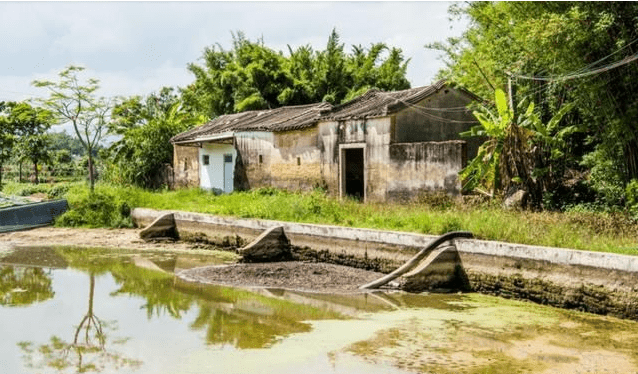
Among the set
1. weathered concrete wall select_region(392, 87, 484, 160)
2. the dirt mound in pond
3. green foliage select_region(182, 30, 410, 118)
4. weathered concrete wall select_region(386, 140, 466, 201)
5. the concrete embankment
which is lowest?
the dirt mound in pond

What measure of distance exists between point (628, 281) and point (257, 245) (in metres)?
7.03

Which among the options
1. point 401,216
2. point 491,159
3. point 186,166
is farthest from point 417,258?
point 186,166

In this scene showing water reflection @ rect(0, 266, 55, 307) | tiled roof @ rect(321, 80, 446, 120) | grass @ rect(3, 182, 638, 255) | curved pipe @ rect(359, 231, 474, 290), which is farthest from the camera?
tiled roof @ rect(321, 80, 446, 120)

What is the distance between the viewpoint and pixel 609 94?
13305 millimetres

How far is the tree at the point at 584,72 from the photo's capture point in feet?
41.5

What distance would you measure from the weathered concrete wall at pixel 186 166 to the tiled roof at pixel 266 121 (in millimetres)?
510

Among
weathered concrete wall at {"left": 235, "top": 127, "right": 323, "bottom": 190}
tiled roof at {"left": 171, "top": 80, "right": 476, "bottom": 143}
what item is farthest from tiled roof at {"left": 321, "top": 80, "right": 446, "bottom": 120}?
weathered concrete wall at {"left": 235, "top": 127, "right": 323, "bottom": 190}

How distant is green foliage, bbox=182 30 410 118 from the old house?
22.6ft

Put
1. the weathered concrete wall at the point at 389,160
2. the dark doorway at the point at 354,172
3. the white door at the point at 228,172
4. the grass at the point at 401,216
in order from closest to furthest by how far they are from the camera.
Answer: the grass at the point at 401,216, the weathered concrete wall at the point at 389,160, the dark doorway at the point at 354,172, the white door at the point at 228,172

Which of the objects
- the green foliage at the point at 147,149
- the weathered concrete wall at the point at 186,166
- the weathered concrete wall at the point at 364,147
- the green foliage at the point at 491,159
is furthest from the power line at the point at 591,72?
the green foliage at the point at 147,149

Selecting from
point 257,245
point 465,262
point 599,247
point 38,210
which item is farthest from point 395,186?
point 38,210

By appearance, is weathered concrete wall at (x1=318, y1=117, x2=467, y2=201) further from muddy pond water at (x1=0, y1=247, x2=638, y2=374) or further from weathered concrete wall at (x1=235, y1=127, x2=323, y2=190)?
muddy pond water at (x1=0, y1=247, x2=638, y2=374)

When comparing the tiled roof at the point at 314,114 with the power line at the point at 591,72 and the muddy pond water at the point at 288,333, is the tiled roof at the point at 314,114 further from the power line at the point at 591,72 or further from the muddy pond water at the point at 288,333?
the muddy pond water at the point at 288,333

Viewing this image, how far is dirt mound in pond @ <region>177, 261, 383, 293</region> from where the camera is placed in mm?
11055
